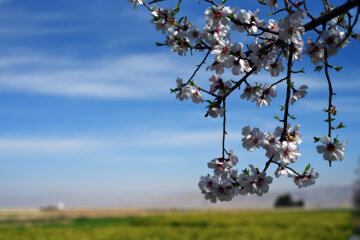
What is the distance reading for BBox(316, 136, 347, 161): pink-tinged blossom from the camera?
6.27ft

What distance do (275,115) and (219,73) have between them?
0.40 meters

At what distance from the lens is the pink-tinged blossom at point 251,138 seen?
208 cm

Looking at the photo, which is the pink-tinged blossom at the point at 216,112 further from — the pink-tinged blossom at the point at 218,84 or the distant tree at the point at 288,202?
the distant tree at the point at 288,202

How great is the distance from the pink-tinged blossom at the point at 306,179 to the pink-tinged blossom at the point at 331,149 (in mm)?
206

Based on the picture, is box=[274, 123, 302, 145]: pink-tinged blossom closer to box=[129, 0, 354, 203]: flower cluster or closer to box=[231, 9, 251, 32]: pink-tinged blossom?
box=[129, 0, 354, 203]: flower cluster

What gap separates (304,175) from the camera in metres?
2.12

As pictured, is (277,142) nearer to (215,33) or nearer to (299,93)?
(299,93)

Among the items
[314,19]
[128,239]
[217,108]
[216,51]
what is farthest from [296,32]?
[128,239]

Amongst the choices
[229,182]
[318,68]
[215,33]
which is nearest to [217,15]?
[215,33]

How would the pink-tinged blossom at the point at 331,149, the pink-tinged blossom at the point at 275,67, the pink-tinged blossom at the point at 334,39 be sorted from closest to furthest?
the pink-tinged blossom at the point at 334,39
the pink-tinged blossom at the point at 331,149
the pink-tinged blossom at the point at 275,67

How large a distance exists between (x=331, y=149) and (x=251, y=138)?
0.41 meters

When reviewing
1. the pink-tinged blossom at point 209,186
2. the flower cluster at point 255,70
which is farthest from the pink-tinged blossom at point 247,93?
the pink-tinged blossom at point 209,186

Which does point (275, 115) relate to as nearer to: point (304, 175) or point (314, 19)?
point (304, 175)

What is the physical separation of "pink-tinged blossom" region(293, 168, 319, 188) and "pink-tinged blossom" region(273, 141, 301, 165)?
0.20 meters
